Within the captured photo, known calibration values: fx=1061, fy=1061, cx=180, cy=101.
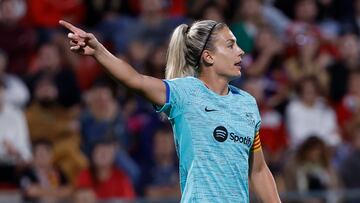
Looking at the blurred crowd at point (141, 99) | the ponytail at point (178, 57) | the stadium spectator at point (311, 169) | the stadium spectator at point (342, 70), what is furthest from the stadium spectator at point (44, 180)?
the ponytail at point (178, 57)

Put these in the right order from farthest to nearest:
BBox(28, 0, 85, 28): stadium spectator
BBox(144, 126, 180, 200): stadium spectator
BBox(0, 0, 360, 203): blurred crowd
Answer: BBox(28, 0, 85, 28): stadium spectator
BBox(144, 126, 180, 200): stadium spectator
BBox(0, 0, 360, 203): blurred crowd

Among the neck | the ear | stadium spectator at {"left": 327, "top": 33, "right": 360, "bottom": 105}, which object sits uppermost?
the ear

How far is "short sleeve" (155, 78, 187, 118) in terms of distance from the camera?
5.54 m

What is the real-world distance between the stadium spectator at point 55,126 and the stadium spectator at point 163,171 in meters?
0.70

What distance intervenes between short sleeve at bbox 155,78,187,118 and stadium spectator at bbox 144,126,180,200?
4.74m

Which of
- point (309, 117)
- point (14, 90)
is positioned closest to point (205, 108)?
point (14, 90)

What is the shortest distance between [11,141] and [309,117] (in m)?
3.34

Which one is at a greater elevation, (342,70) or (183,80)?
(183,80)

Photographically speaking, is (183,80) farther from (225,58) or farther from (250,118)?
(250,118)

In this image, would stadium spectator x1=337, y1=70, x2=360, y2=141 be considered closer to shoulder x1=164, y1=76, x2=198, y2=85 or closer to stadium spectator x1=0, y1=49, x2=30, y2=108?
stadium spectator x1=0, y1=49, x2=30, y2=108

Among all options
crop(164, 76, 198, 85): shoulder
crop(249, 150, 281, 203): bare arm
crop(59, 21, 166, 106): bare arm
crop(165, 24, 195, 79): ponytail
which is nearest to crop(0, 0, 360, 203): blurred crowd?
crop(249, 150, 281, 203): bare arm

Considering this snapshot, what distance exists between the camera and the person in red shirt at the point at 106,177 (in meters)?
10.2

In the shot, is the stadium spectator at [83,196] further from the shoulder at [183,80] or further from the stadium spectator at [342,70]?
the shoulder at [183,80]

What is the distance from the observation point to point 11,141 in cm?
1034
